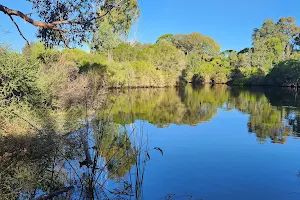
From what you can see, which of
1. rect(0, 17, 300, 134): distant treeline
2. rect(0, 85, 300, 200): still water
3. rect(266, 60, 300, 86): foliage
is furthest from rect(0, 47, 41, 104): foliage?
rect(266, 60, 300, 86): foliage

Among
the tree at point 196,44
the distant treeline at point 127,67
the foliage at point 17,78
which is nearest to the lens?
the foliage at point 17,78

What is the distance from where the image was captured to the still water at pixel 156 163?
15.3ft

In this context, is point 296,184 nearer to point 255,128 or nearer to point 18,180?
point 18,180

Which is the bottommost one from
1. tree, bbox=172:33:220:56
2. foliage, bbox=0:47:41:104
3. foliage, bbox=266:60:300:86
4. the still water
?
the still water

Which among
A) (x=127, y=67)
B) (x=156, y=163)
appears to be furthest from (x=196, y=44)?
(x=127, y=67)

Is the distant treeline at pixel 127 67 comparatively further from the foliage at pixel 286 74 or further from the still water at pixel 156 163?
the still water at pixel 156 163

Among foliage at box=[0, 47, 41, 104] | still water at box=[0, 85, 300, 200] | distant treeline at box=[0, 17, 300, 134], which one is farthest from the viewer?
distant treeline at box=[0, 17, 300, 134]

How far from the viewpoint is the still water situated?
15.3 feet

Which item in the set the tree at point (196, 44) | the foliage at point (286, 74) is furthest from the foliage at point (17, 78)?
the tree at point (196, 44)

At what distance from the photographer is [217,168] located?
7.54 m

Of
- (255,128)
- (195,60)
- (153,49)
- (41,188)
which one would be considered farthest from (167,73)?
(41,188)

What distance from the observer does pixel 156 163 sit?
7789mm

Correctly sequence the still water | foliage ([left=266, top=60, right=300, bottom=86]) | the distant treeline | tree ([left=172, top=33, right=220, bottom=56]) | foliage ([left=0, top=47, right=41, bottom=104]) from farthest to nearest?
tree ([left=172, top=33, right=220, bottom=56])
foliage ([left=266, top=60, right=300, bottom=86])
the distant treeline
foliage ([left=0, top=47, right=41, bottom=104])
the still water

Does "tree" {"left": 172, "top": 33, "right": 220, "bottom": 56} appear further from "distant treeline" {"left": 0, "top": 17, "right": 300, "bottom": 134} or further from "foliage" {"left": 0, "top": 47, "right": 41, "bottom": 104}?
"foliage" {"left": 0, "top": 47, "right": 41, "bottom": 104}
